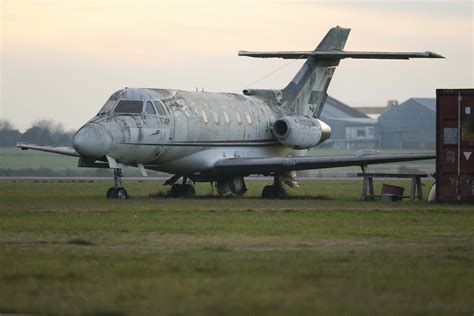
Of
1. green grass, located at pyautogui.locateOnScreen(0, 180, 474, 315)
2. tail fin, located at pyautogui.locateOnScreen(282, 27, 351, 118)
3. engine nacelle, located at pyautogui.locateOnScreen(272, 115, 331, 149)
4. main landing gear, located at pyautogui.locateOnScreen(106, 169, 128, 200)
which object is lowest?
green grass, located at pyautogui.locateOnScreen(0, 180, 474, 315)

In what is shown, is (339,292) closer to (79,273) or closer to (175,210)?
(79,273)

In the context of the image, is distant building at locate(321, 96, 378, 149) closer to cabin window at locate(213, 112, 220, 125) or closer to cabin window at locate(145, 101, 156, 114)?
cabin window at locate(213, 112, 220, 125)

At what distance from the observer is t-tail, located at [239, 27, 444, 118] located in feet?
147

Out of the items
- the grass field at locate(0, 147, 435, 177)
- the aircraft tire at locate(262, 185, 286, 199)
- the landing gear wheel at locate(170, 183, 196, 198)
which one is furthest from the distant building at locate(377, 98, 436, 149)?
the landing gear wheel at locate(170, 183, 196, 198)

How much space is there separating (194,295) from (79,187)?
1359 inches

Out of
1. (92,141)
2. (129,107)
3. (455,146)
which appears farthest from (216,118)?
(455,146)

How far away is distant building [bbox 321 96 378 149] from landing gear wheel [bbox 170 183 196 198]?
9303 centimetres

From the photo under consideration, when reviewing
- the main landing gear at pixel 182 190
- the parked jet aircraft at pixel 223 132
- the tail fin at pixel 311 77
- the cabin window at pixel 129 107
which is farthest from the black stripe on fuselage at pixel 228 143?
the tail fin at pixel 311 77

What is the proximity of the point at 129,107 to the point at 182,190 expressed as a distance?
4.41m

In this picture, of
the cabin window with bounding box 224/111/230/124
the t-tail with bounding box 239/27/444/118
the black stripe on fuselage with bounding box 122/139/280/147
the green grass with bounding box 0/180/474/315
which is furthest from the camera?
the t-tail with bounding box 239/27/444/118

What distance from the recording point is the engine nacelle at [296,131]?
138 ft

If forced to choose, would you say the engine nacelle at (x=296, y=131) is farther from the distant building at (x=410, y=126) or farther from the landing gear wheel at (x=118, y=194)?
the distant building at (x=410, y=126)

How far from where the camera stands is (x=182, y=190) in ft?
133

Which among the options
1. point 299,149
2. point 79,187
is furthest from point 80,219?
point 79,187
